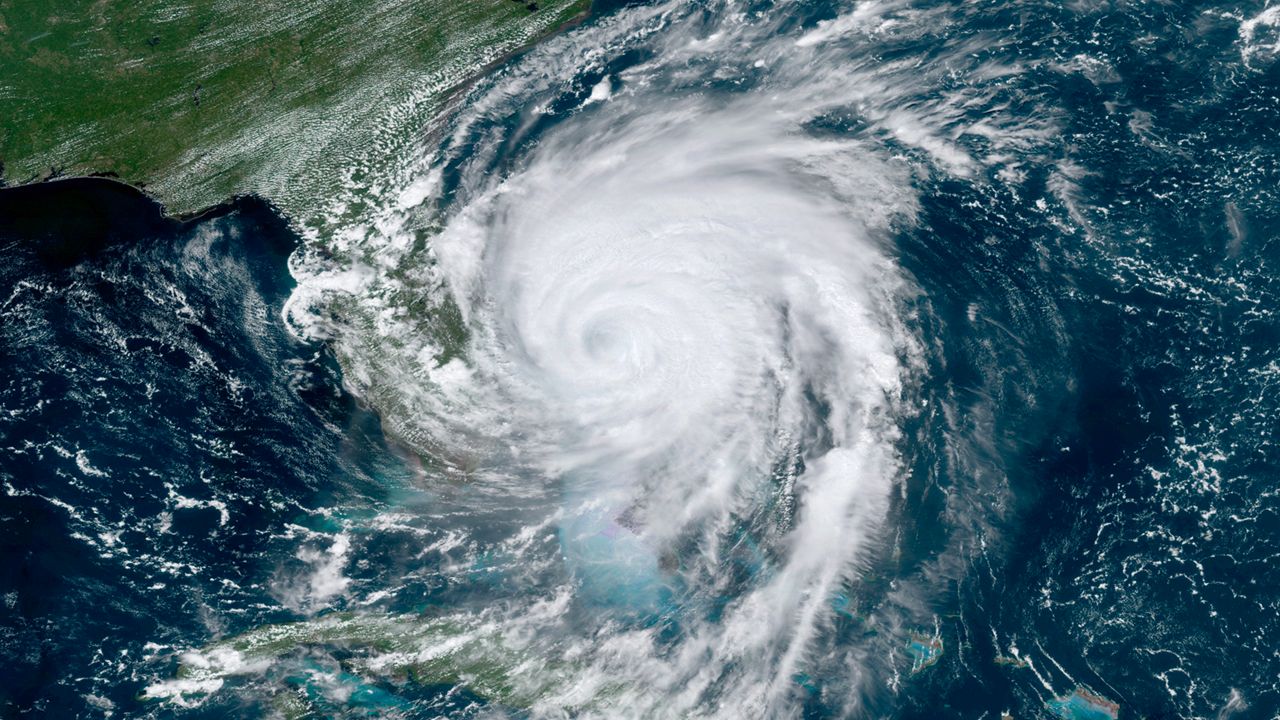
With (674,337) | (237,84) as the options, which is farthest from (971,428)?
(237,84)

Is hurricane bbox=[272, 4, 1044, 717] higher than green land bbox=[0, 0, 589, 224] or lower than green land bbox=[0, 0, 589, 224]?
lower

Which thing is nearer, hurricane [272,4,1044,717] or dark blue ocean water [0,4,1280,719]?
dark blue ocean water [0,4,1280,719]

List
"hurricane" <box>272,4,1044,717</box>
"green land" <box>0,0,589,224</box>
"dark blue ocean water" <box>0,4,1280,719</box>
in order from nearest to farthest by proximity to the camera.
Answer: "dark blue ocean water" <box>0,4,1280,719</box>
"hurricane" <box>272,4,1044,717</box>
"green land" <box>0,0,589,224</box>

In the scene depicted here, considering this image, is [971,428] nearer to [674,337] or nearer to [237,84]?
[674,337]

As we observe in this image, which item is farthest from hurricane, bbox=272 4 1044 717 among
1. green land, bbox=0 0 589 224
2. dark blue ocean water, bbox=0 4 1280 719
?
green land, bbox=0 0 589 224

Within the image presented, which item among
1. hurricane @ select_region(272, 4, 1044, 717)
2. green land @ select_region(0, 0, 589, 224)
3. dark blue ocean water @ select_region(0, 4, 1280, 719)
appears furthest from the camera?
green land @ select_region(0, 0, 589, 224)

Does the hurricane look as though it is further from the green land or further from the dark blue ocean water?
the green land

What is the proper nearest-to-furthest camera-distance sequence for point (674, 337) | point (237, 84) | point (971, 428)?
1. point (971, 428)
2. point (674, 337)
3. point (237, 84)
